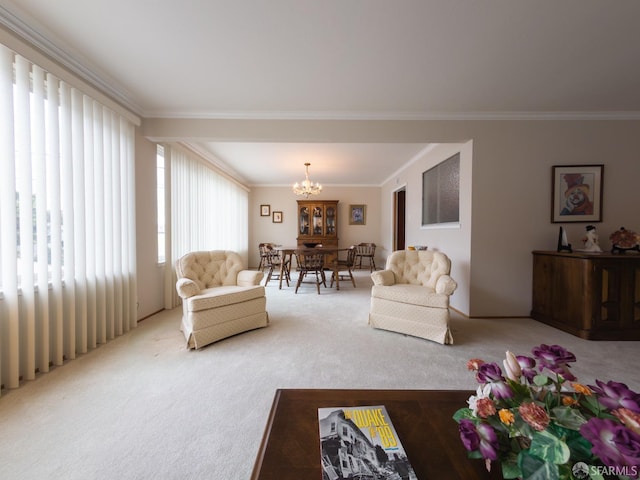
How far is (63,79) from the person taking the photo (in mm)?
2000

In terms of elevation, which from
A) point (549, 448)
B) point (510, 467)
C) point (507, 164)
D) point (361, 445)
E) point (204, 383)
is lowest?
point (204, 383)

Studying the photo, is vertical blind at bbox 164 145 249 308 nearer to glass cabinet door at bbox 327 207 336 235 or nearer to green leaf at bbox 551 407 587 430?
glass cabinet door at bbox 327 207 336 235

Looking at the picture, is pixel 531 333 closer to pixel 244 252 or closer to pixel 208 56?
pixel 208 56

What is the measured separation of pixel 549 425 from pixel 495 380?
13cm

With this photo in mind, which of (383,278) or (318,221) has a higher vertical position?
(318,221)

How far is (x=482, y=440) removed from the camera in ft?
2.09

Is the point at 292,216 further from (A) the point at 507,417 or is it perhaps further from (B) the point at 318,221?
(A) the point at 507,417

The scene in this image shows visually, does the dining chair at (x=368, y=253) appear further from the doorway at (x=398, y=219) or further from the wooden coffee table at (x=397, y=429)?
the wooden coffee table at (x=397, y=429)

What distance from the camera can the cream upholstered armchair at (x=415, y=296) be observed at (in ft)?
8.18

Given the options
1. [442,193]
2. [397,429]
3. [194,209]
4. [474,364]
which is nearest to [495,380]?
[474,364]

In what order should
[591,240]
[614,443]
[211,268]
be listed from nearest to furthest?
[614,443] → [591,240] → [211,268]

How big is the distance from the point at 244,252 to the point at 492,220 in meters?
5.68

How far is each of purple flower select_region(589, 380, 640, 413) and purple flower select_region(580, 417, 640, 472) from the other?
0.09m

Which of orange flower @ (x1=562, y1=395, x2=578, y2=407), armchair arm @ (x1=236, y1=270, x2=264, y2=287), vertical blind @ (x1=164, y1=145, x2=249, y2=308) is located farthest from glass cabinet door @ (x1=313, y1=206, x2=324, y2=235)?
orange flower @ (x1=562, y1=395, x2=578, y2=407)
